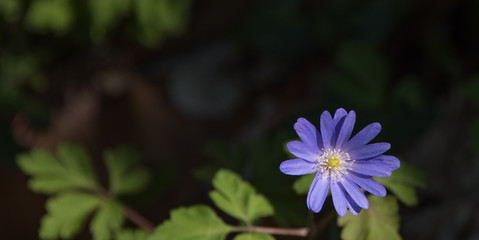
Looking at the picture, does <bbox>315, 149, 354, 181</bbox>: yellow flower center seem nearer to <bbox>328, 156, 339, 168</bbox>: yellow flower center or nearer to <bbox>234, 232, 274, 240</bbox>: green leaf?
<bbox>328, 156, 339, 168</bbox>: yellow flower center

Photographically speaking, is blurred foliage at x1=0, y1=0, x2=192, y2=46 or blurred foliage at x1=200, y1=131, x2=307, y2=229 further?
blurred foliage at x1=0, y1=0, x2=192, y2=46

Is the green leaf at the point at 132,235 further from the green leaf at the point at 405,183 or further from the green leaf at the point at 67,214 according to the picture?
the green leaf at the point at 405,183

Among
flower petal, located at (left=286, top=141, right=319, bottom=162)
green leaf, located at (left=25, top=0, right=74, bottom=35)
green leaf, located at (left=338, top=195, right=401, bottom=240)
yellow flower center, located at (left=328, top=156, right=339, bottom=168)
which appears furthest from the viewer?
green leaf, located at (left=25, top=0, right=74, bottom=35)

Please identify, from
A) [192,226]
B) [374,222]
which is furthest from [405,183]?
[192,226]

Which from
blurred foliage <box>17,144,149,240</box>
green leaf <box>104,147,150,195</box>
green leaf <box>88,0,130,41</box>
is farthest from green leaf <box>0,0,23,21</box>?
green leaf <box>104,147,150,195</box>

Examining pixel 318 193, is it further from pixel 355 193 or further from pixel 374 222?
pixel 374 222

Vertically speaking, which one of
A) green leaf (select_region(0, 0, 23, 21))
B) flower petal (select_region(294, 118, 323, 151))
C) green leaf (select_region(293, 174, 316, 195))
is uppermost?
green leaf (select_region(0, 0, 23, 21))
